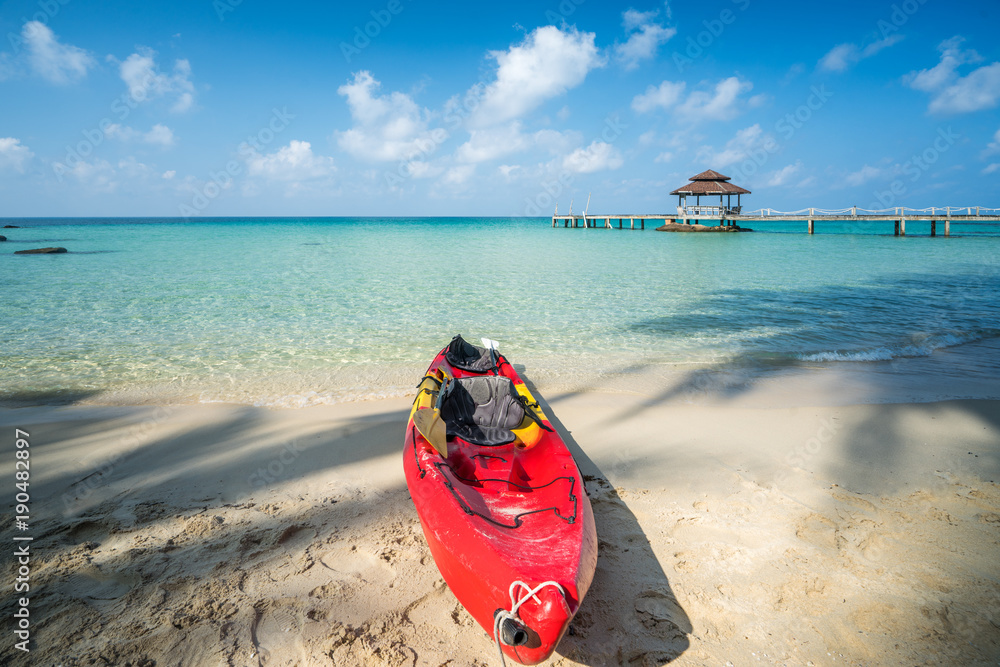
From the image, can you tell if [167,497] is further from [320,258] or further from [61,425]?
[320,258]

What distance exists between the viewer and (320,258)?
26.5 metres

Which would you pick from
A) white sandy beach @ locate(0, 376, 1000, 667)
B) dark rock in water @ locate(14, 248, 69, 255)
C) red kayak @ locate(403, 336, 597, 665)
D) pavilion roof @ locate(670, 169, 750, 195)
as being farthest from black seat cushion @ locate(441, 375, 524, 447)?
pavilion roof @ locate(670, 169, 750, 195)

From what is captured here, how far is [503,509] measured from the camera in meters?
3.47

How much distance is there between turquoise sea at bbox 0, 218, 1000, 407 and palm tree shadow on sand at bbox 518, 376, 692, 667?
386cm

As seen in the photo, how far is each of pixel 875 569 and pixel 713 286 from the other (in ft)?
47.0

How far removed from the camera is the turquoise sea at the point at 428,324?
291 inches

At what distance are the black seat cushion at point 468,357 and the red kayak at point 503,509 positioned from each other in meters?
0.93

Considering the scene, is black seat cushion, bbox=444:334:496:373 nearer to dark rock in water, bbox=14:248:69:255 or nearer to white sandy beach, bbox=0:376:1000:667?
white sandy beach, bbox=0:376:1000:667

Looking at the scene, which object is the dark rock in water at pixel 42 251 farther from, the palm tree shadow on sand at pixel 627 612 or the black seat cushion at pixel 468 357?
the palm tree shadow on sand at pixel 627 612

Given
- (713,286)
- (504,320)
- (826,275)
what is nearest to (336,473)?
(504,320)

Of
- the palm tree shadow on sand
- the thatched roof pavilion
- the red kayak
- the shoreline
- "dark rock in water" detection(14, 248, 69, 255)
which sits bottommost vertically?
the palm tree shadow on sand

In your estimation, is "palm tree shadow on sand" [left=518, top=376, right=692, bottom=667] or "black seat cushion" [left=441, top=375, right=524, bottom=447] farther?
"black seat cushion" [left=441, top=375, right=524, bottom=447]

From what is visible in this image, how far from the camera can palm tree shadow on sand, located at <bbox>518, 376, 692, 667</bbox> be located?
8.77ft

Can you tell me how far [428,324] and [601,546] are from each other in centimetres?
804
